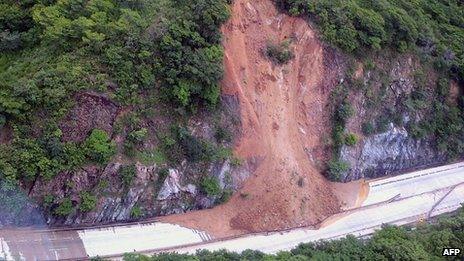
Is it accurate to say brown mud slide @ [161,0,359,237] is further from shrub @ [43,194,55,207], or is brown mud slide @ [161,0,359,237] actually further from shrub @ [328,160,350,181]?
shrub @ [43,194,55,207]

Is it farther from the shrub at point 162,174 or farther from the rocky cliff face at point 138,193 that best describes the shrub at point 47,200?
the shrub at point 162,174

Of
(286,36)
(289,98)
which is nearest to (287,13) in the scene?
(286,36)

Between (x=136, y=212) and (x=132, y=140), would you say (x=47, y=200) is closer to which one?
(x=136, y=212)

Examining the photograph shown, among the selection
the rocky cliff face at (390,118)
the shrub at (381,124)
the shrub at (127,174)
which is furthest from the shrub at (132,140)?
the shrub at (381,124)

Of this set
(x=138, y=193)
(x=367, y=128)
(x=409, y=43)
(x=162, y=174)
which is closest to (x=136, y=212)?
(x=138, y=193)

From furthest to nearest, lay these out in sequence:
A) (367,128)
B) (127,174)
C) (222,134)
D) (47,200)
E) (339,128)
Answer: (367,128)
(339,128)
(222,134)
(127,174)
(47,200)

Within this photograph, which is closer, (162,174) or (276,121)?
(162,174)

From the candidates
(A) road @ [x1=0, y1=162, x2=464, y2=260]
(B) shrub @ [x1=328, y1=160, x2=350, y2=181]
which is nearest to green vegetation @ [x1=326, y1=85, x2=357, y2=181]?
(B) shrub @ [x1=328, y1=160, x2=350, y2=181]
